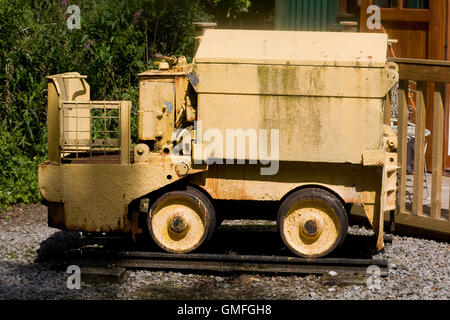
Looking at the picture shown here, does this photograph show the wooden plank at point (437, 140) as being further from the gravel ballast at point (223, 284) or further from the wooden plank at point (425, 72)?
the gravel ballast at point (223, 284)

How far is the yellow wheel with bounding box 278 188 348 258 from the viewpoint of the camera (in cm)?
586

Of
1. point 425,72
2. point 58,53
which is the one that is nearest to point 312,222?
point 425,72

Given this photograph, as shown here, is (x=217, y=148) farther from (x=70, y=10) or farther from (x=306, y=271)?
(x=70, y=10)

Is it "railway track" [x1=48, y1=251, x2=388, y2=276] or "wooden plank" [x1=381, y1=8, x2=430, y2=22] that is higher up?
"wooden plank" [x1=381, y1=8, x2=430, y2=22]

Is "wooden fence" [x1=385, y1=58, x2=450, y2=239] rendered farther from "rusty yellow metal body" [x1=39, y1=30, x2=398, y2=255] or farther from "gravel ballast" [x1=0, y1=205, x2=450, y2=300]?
"rusty yellow metal body" [x1=39, y1=30, x2=398, y2=255]

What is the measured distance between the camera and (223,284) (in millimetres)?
5840

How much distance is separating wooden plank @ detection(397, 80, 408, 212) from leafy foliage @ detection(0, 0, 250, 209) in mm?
3692

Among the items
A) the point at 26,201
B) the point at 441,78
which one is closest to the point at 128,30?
the point at 26,201

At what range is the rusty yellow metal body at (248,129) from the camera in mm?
5668

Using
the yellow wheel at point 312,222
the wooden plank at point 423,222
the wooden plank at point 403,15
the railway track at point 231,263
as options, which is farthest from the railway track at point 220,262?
the wooden plank at point 403,15

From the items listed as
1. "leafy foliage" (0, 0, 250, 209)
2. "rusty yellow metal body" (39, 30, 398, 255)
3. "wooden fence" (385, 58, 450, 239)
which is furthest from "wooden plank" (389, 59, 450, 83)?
"leafy foliage" (0, 0, 250, 209)

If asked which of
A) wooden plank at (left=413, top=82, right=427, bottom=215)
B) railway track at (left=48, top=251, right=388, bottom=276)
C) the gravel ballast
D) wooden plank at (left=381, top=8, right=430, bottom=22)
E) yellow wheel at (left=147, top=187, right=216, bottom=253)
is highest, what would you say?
wooden plank at (left=381, top=8, right=430, bottom=22)

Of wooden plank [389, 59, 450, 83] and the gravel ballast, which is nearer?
the gravel ballast

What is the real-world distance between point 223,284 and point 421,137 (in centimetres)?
265
